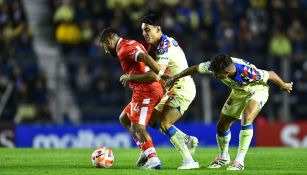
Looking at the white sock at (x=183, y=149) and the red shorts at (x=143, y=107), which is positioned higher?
the red shorts at (x=143, y=107)

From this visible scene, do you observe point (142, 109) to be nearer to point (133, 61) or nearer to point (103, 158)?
point (133, 61)

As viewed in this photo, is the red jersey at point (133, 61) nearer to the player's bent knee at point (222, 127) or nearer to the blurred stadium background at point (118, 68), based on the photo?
the player's bent knee at point (222, 127)

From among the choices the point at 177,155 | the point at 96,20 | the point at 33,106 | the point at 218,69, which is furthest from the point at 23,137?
the point at 218,69

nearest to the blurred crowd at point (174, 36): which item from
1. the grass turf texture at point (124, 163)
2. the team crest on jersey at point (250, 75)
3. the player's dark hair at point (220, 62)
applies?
the grass turf texture at point (124, 163)

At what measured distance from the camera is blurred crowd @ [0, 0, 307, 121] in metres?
24.8

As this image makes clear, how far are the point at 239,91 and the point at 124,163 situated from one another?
285 cm

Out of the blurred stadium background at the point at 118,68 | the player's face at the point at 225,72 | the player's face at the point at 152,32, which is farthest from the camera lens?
the blurred stadium background at the point at 118,68

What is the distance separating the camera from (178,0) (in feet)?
88.6

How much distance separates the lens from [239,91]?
46.2ft

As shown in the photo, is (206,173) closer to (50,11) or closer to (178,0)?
(178,0)

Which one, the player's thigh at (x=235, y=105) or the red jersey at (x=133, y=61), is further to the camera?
the player's thigh at (x=235, y=105)

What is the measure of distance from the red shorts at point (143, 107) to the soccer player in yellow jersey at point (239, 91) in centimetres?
57

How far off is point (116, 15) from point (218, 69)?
44.0 feet

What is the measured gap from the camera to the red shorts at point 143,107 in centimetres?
1377
